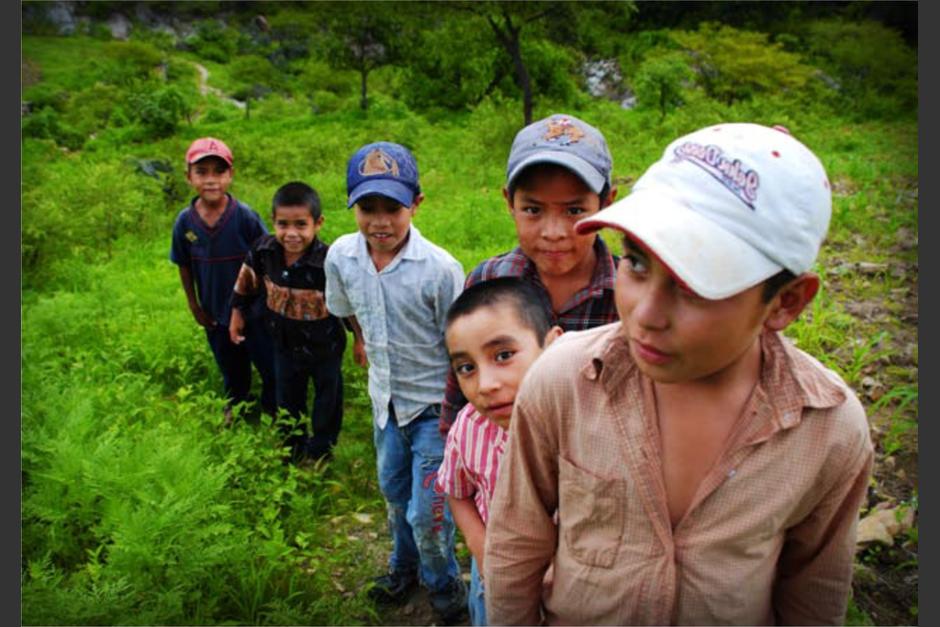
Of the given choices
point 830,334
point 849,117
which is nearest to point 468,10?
point 849,117

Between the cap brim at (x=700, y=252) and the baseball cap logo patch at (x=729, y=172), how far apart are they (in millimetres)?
57

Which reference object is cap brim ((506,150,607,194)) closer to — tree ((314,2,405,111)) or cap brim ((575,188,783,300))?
cap brim ((575,188,783,300))

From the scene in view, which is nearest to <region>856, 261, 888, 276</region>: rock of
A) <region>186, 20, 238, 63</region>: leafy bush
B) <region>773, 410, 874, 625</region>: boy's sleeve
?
<region>773, 410, 874, 625</region>: boy's sleeve

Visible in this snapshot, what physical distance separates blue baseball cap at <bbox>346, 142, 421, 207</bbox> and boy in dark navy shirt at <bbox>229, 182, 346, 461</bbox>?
91 cm

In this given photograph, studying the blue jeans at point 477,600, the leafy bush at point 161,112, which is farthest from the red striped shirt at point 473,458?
the leafy bush at point 161,112

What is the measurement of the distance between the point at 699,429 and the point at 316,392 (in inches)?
120

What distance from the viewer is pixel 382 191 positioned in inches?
107

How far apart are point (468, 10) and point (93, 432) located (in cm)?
1553

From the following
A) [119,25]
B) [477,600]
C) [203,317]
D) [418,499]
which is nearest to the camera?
[477,600]

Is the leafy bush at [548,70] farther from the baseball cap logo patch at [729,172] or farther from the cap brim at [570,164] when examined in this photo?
the baseball cap logo patch at [729,172]

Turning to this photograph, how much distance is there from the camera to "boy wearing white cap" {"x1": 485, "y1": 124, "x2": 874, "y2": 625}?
3.26ft

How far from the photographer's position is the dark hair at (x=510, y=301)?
6.01 ft

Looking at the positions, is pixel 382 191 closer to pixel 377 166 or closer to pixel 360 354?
pixel 377 166

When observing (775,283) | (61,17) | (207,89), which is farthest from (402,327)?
(61,17)
